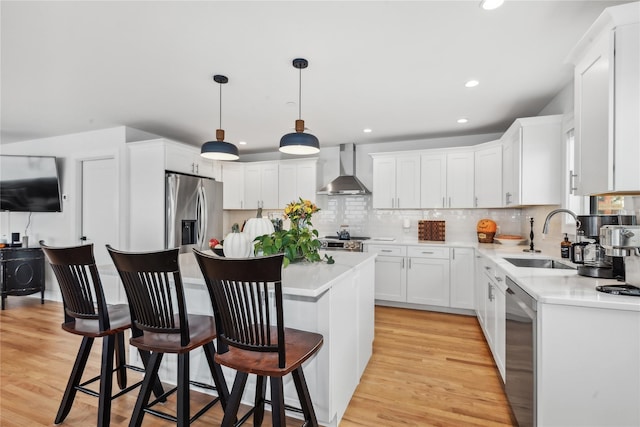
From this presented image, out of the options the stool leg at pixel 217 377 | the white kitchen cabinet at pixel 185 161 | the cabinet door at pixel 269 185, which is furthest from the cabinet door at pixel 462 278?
the white kitchen cabinet at pixel 185 161

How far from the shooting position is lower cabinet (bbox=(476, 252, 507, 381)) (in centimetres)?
236

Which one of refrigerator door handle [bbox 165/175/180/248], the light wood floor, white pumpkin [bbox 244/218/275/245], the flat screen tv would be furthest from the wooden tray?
the flat screen tv

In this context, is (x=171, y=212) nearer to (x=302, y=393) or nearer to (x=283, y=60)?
(x=283, y=60)

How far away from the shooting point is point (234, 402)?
1.39 m

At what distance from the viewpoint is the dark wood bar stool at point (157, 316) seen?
1396 mm

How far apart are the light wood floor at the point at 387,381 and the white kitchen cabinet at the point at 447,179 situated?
5.42 ft

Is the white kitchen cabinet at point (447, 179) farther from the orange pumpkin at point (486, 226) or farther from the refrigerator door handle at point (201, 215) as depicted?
the refrigerator door handle at point (201, 215)

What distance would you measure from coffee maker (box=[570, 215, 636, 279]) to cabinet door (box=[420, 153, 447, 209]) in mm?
2564

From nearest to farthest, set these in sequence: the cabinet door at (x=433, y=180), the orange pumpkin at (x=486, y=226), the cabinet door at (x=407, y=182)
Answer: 1. the orange pumpkin at (x=486, y=226)
2. the cabinet door at (x=433, y=180)
3. the cabinet door at (x=407, y=182)

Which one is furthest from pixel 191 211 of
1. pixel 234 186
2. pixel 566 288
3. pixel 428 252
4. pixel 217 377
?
pixel 566 288

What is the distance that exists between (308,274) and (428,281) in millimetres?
2813

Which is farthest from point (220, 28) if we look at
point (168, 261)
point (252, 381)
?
point (252, 381)

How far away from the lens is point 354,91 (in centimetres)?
306

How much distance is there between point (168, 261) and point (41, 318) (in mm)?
4002
